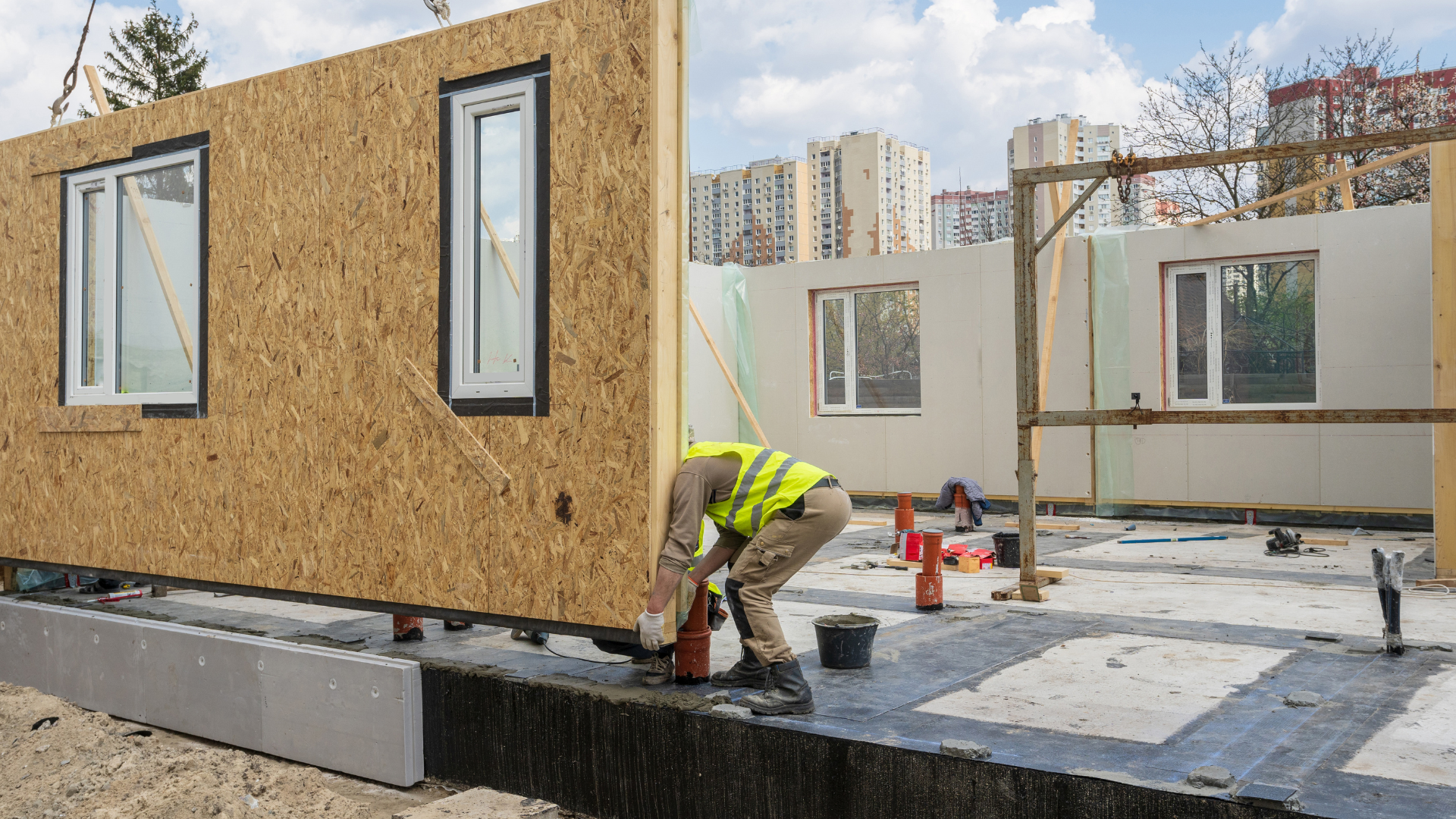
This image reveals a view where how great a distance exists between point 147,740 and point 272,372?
1.97 m

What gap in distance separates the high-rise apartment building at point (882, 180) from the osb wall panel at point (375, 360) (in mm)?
11648

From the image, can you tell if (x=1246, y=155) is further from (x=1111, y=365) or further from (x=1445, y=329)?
(x=1111, y=365)

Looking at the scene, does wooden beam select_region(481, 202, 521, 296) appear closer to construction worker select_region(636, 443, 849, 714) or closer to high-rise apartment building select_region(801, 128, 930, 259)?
construction worker select_region(636, 443, 849, 714)

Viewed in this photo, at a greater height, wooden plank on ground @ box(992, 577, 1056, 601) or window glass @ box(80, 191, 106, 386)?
window glass @ box(80, 191, 106, 386)

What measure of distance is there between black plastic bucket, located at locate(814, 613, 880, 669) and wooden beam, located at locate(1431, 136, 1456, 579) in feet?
16.1

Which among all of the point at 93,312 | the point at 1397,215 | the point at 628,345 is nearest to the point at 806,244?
the point at 1397,215

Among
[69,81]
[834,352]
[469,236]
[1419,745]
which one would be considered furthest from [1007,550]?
[69,81]

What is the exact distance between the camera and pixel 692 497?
4.30 metres

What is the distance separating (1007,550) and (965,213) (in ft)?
110

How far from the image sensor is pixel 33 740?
17.6 ft

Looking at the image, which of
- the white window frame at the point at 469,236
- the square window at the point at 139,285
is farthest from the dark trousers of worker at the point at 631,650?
the square window at the point at 139,285

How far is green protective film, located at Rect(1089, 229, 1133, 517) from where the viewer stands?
11.6 metres

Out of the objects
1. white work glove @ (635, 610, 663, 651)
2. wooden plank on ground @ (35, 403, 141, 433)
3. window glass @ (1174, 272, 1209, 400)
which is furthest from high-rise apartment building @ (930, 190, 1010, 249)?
white work glove @ (635, 610, 663, 651)

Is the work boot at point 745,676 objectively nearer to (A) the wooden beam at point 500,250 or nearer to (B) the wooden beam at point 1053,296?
(A) the wooden beam at point 500,250
